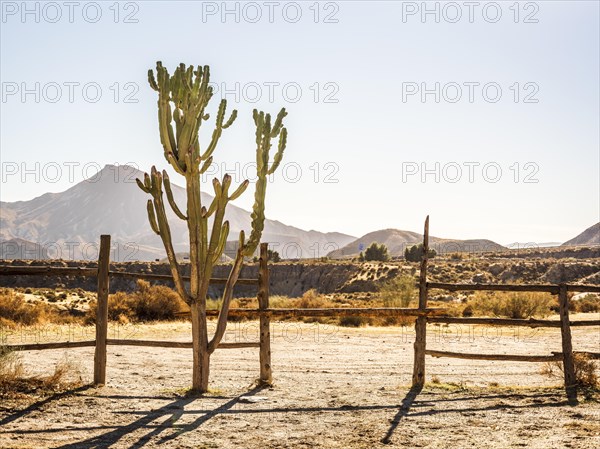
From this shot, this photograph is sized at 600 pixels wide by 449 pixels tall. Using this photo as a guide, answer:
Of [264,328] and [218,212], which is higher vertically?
[218,212]

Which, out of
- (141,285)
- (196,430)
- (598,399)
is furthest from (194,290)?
(141,285)

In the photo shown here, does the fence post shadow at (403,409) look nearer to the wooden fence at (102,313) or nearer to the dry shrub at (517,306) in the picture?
the wooden fence at (102,313)

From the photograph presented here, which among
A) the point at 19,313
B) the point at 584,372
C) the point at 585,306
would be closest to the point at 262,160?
the point at 584,372

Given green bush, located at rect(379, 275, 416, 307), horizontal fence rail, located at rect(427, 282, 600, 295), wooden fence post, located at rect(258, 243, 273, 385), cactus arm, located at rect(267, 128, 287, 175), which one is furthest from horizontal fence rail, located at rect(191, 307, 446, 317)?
green bush, located at rect(379, 275, 416, 307)

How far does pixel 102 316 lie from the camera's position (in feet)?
34.2

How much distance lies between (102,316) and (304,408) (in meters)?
3.42

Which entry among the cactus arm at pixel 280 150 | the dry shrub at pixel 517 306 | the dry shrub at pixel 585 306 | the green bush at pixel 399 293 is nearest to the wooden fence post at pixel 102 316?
the cactus arm at pixel 280 150

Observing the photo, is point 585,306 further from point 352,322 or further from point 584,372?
point 584,372

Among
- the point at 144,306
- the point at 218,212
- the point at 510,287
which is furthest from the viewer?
the point at 144,306

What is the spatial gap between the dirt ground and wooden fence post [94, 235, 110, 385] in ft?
0.99

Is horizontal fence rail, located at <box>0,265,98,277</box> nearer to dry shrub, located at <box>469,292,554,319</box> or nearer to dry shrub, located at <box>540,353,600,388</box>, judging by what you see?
dry shrub, located at <box>540,353,600,388</box>

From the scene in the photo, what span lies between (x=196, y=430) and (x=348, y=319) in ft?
52.4

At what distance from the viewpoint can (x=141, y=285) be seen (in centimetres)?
2541

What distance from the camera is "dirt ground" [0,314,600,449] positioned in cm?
761
